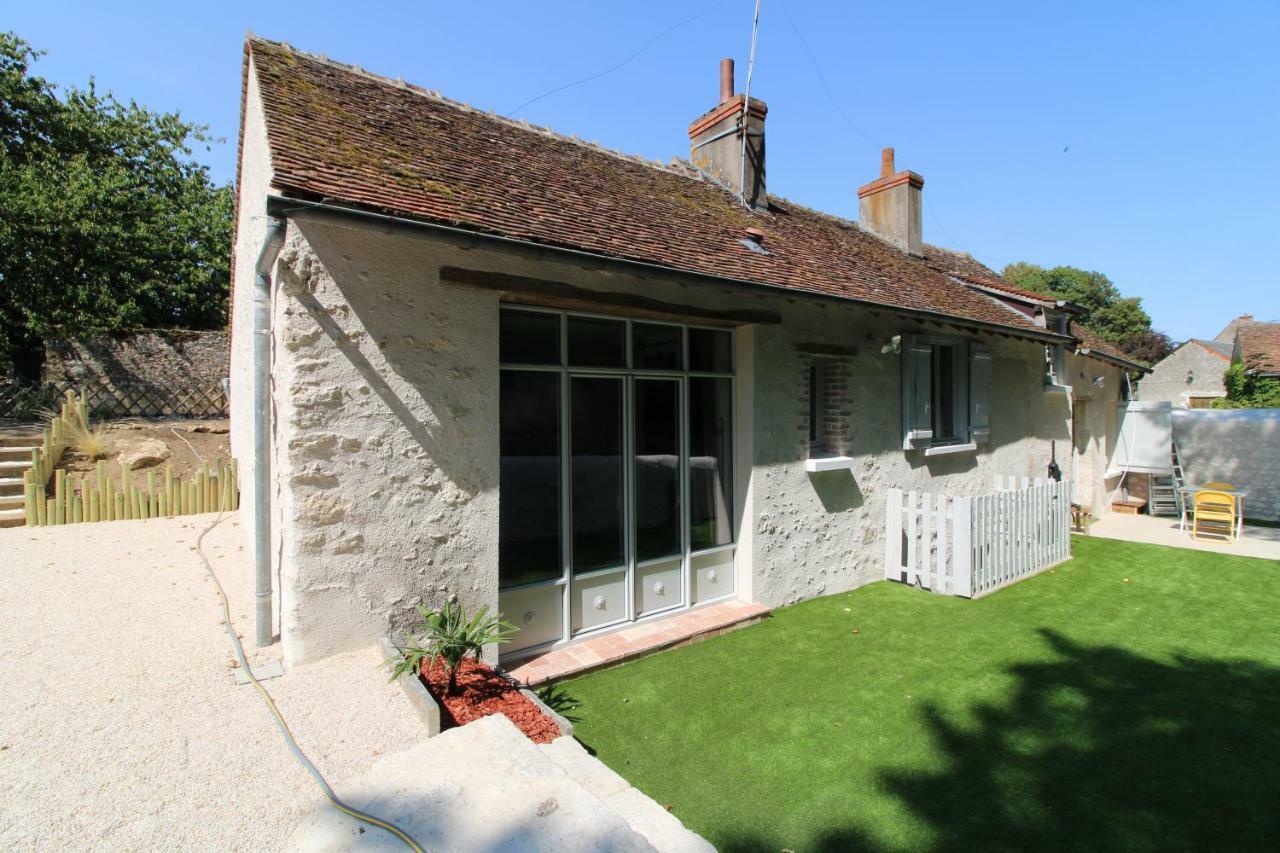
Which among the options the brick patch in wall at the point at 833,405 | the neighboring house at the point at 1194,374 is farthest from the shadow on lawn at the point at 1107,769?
the neighboring house at the point at 1194,374

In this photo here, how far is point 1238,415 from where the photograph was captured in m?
13.1

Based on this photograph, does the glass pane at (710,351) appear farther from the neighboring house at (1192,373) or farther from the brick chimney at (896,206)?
the neighboring house at (1192,373)

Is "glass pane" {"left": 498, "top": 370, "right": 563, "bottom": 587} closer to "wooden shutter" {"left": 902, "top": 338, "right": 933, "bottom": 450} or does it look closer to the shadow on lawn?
the shadow on lawn

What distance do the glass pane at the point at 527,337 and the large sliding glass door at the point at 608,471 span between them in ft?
0.04

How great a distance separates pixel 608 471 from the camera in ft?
18.5

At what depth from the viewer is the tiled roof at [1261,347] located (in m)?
17.3

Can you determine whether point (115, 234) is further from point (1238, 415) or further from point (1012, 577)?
point (1238, 415)

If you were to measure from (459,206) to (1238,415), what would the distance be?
1639 centimetres

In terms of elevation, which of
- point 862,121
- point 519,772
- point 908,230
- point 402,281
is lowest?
point 519,772

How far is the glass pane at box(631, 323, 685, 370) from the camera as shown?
581 centimetres

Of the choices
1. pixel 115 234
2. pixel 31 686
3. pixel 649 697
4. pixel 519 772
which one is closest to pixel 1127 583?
pixel 649 697

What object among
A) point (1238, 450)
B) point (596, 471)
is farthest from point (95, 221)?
point (1238, 450)

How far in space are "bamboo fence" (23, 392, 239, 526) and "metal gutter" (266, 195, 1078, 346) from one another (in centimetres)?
774

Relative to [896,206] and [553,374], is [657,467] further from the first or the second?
[896,206]
